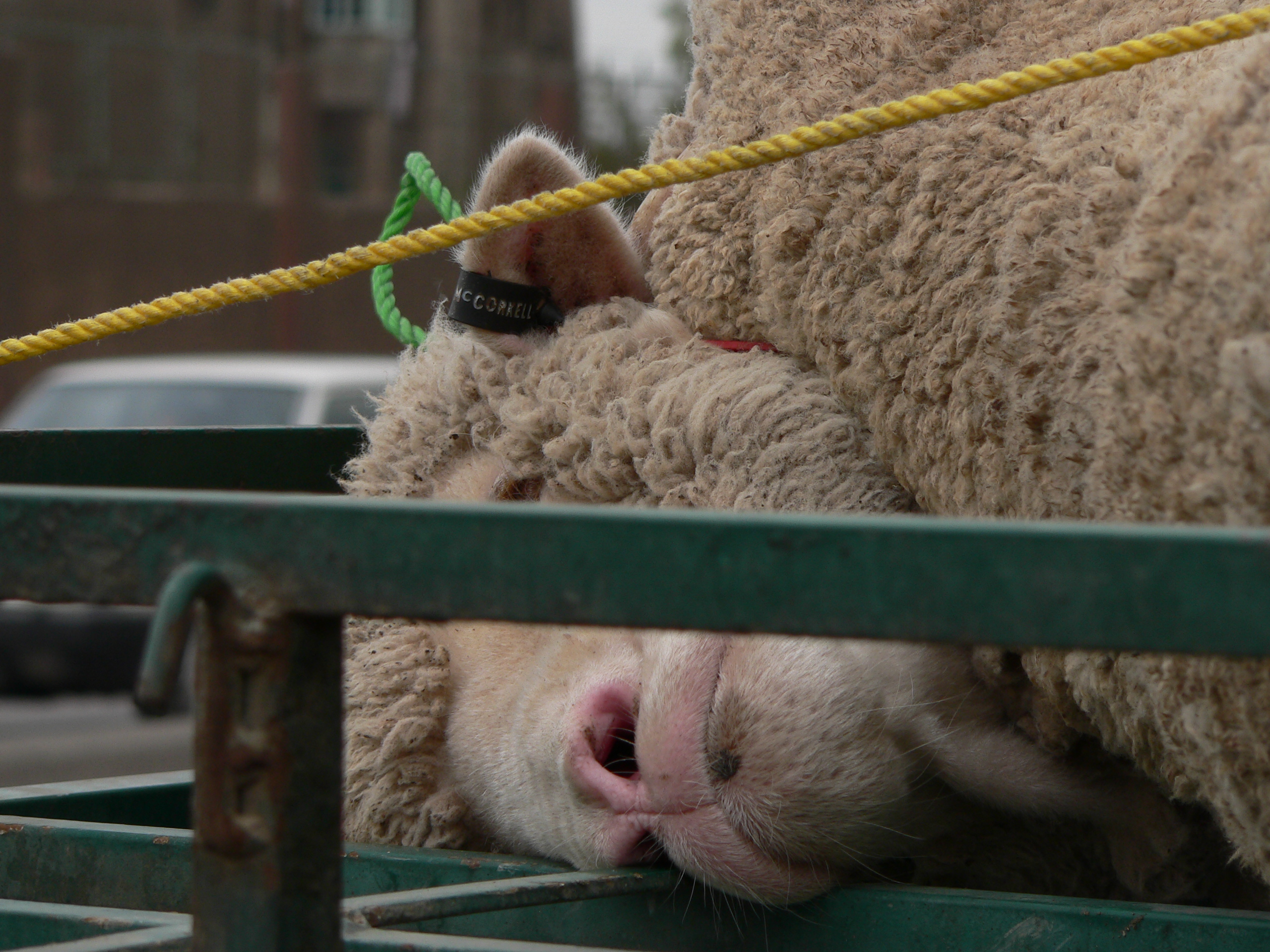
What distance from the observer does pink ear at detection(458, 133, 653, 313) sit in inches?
86.5

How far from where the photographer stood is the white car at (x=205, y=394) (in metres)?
7.87

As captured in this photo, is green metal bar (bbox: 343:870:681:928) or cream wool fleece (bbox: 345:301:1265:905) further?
cream wool fleece (bbox: 345:301:1265:905)

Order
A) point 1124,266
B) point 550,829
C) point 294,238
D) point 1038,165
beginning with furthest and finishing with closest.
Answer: point 294,238
point 550,829
point 1038,165
point 1124,266

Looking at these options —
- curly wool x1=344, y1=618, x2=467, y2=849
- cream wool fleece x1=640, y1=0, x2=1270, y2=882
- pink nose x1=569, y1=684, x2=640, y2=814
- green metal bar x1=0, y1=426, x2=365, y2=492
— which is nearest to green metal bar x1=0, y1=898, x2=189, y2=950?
pink nose x1=569, y1=684, x2=640, y2=814

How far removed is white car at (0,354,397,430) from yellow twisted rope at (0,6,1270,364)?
5.86 metres

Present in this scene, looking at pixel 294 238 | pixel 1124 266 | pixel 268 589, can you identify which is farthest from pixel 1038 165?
pixel 294 238

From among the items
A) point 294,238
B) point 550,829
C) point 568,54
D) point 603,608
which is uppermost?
point 568,54

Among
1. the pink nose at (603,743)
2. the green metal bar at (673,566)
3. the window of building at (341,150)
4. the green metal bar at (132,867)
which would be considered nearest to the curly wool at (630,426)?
the pink nose at (603,743)

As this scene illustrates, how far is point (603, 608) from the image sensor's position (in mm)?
1060

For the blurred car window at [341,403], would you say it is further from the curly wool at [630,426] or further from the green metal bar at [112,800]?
the curly wool at [630,426]

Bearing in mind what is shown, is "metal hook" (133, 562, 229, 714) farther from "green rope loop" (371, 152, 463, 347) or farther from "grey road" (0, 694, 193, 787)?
"grey road" (0, 694, 193, 787)

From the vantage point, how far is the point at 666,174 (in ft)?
5.21

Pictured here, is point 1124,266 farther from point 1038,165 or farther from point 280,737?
point 280,737

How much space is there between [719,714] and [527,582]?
72cm
